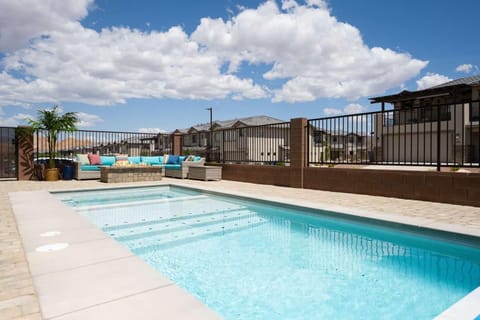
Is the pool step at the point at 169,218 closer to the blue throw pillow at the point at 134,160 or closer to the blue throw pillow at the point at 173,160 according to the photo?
the blue throw pillow at the point at 134,160

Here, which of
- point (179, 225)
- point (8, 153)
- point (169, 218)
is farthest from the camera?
point (8, 153)

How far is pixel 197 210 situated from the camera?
6.66 meters

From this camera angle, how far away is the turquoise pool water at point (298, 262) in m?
2.66

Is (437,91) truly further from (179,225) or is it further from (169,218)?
(179,225)

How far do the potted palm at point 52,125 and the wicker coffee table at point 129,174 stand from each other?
88.0 inches

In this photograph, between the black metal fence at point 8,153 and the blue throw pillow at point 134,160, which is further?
the blue throw pillow at point 134,160

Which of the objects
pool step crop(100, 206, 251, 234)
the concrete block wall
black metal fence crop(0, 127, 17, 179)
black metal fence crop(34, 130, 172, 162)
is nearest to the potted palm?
black metal fence crop(34, 130, 172, 162)

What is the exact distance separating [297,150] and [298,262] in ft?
19.5

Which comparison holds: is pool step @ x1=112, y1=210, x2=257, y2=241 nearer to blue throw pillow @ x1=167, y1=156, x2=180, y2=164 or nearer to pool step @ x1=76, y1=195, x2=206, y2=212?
pool step @ x1=76, y1=195, x2=206, y2=212

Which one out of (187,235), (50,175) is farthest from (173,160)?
(187,235)

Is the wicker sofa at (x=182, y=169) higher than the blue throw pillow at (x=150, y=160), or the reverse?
the blue throw pillow at (x=150, y=160)

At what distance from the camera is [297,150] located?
30.6 ft

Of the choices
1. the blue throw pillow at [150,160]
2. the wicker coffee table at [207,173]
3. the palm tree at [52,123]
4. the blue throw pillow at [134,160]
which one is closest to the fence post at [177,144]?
the blue throw pillow at [150,160]

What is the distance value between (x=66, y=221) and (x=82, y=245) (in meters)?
1.45
